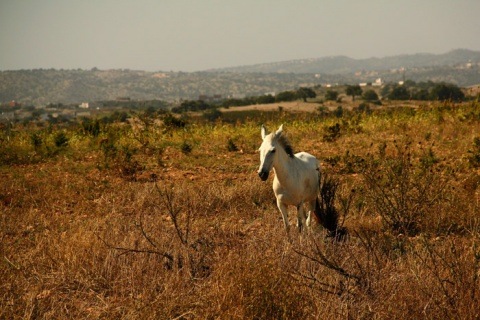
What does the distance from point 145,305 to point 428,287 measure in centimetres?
300

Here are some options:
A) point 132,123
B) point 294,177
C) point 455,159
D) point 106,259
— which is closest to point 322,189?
point 294,177

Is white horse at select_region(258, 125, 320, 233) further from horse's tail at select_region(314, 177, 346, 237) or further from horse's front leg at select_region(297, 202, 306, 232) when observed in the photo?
horse's tail at select_region(314, 177, 346, 237)

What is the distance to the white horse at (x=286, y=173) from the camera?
7.01 metres

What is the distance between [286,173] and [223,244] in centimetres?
163

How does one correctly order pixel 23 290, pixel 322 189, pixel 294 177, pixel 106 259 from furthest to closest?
pixel 322 189
pixel 294 177
pixel 106 259
pixel 23 290

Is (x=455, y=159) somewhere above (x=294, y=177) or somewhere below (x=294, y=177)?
below

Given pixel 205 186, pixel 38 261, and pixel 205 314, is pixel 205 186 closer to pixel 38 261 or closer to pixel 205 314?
pixel 38 261

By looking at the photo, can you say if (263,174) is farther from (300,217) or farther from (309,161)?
(309,161)

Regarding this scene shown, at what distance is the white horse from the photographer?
7008mm

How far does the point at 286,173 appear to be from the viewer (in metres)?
7.35

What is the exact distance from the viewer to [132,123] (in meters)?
19.1

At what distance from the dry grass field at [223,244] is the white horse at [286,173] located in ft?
1.50

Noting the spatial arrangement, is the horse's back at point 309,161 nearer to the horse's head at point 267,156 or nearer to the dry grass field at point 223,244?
the dry grass field at point 223,244

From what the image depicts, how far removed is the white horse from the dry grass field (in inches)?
18.0
